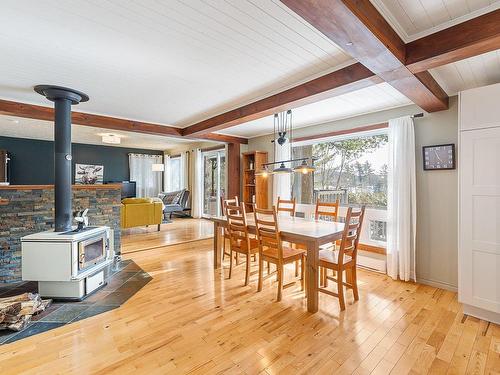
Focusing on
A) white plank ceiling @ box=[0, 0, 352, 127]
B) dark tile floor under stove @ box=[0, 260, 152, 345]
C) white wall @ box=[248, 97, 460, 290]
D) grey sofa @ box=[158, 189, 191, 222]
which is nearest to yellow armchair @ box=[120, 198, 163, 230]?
grey sofa @ box=[158, 189, 191, 222]

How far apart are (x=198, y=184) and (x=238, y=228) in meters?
5.21

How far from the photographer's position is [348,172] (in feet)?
14.2

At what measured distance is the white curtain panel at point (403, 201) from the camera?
332 cm

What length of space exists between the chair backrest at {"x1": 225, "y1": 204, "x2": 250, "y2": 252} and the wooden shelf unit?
72.5 inches

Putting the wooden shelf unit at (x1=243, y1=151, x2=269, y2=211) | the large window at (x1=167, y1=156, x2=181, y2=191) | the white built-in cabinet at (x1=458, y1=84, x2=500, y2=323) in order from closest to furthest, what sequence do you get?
the white built-in cabinet at (x1=458, y1=84, x2=500, y2=323), the wooden shelf unit at (x1=243, y1=151, x2=269, y2=211), the large window at (x1=167, y1=156, x2=181, y2=191)

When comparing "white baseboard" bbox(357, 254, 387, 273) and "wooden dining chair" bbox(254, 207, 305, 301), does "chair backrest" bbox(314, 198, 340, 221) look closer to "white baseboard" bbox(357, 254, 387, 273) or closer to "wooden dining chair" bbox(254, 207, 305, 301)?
"white baseboard" bbox(357, 254, 387, 273)

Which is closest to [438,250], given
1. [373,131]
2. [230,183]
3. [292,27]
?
[373,131]

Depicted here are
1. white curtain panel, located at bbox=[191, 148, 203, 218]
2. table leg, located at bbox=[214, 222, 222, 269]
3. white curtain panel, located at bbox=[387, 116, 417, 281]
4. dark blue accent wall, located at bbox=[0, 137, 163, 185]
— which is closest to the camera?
white curtain panel, located at bbox=[387, 116, 417, 281]

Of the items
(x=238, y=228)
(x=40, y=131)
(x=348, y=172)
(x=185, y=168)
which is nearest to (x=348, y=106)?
(x=348, y=172)

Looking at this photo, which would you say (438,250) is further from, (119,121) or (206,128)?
(119,121)

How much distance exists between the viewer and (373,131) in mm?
3832

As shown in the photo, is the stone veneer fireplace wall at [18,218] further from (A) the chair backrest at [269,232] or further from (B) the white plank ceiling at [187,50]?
(A) the chair backrest at [269,232]

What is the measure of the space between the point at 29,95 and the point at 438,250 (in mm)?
5558

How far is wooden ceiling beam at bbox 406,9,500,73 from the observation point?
1.59m
